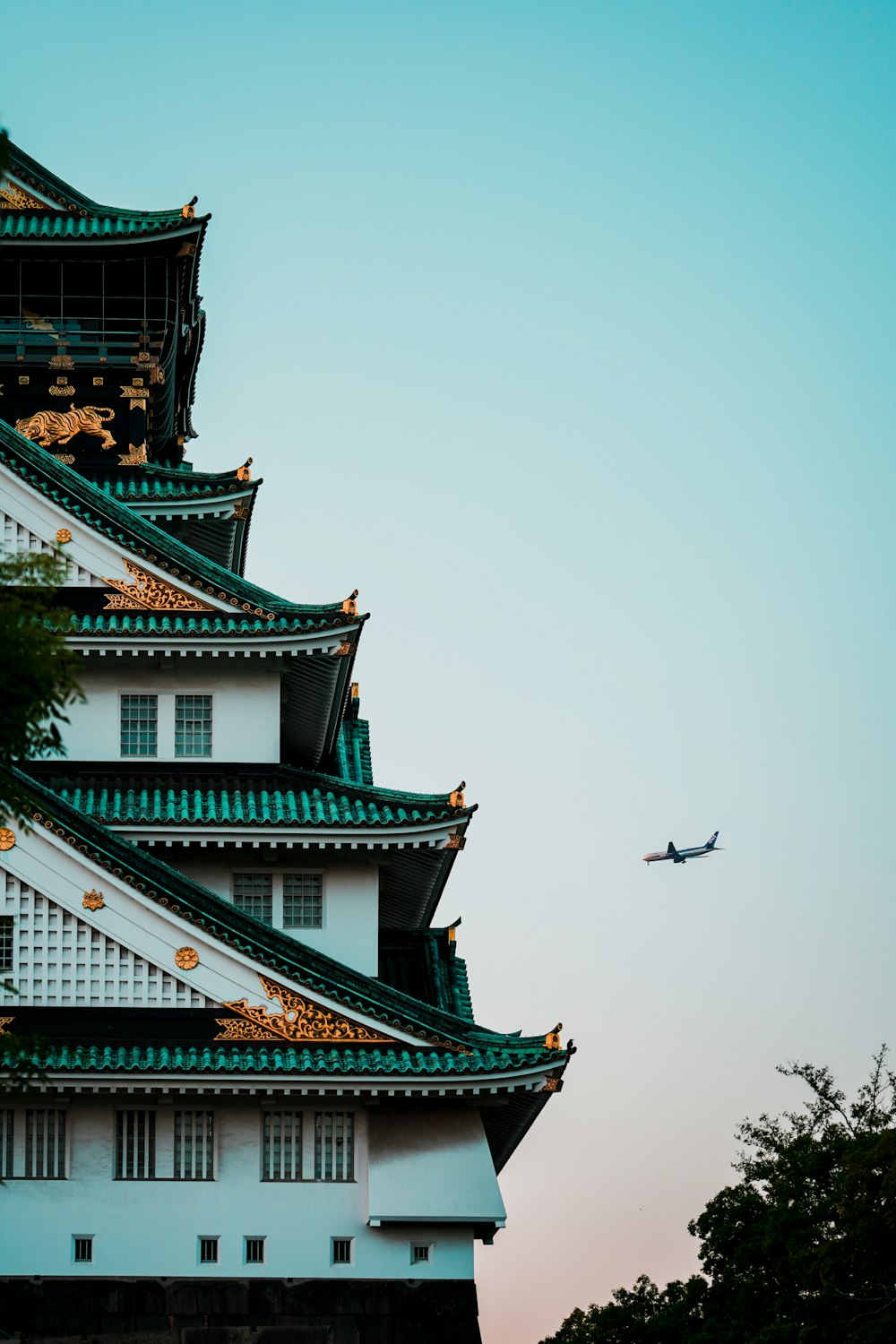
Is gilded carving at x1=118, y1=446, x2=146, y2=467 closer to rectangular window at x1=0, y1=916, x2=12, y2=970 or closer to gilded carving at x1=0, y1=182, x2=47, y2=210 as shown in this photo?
gilded carving at x1=0, y1=182, x2=47, y2=210

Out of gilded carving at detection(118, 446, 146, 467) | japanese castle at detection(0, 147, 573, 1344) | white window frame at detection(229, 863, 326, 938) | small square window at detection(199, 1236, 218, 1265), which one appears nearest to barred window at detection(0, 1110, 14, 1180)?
japanese castle at detection(0, 147, 573, 1344)

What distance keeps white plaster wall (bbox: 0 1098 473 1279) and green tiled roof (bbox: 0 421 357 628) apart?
9.17 m

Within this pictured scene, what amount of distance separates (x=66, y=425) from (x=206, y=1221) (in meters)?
18.1

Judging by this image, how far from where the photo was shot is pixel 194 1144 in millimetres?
31062

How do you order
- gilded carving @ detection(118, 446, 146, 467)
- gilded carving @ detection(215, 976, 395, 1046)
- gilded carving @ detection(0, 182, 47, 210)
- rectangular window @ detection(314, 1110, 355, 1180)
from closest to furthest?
gilded carving @ detection(215, 976, 395, 1046), rectangular window @ detection(314, 1110, 355, 1180), gilded carving @ detection(118, 446, 146, 467), gilded carving @ detection(0, 182, 47, 210)

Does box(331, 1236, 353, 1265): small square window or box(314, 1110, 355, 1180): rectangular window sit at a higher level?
box(314, 1110, 355, 1180): rectangular window

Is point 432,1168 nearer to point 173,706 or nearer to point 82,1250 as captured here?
point 82,1250

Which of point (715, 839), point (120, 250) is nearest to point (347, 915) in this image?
point (120, 250)

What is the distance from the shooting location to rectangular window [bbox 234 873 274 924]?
115ft

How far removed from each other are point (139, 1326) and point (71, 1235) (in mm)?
1617

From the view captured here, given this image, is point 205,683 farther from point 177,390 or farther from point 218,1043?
point 177,390

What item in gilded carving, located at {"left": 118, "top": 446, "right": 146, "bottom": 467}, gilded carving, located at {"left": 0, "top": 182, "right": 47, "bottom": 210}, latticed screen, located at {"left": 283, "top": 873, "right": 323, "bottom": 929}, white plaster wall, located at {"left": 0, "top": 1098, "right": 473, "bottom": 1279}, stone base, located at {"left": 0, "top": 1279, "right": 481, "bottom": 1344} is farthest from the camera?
gilded carving, located at {"left": 0, "top": 182, "right": 47, "bottom": 210}

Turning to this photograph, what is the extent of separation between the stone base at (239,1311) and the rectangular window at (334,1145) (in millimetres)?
1575

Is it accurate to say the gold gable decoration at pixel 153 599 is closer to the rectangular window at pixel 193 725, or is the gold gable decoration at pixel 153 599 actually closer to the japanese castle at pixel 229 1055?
the japanese castle at pixel 229 1055
